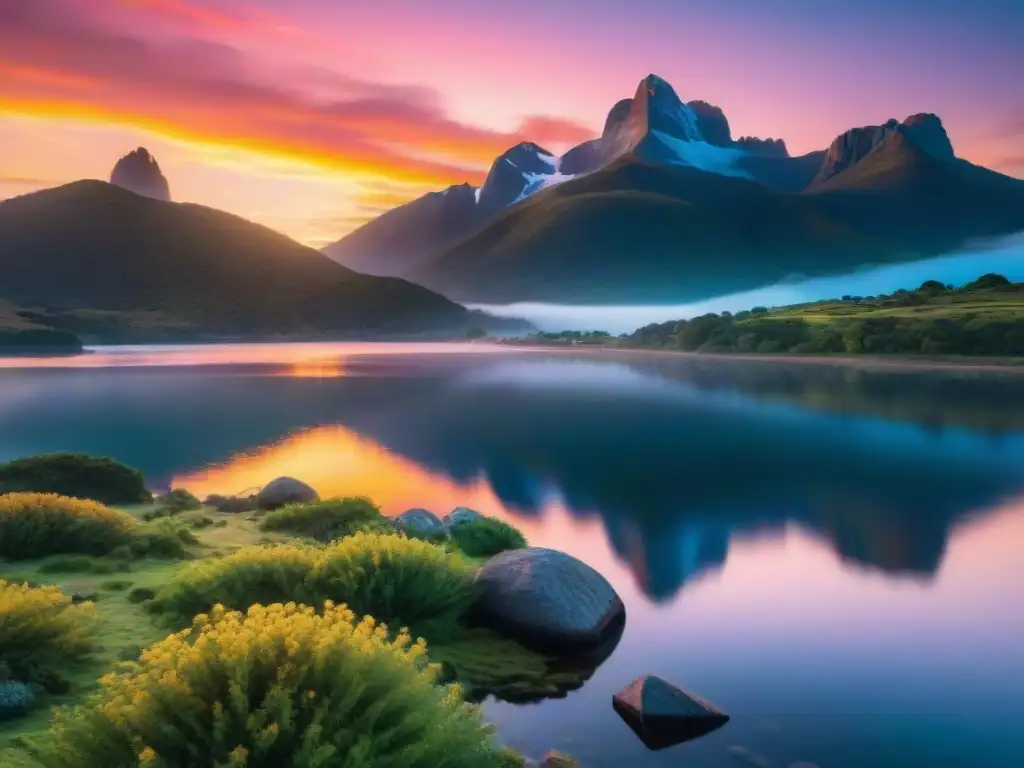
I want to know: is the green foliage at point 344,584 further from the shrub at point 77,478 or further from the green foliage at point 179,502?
the shrub at point 77,478

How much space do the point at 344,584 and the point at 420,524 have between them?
6640 mm

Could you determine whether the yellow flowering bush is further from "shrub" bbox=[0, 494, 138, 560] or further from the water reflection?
the water reflection

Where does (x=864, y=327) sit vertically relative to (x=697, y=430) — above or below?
above

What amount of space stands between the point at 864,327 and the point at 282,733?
108 metres

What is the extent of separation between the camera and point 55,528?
1499 cm

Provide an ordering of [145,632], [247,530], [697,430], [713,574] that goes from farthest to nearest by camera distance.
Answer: [697,430], [247,530], [713,574], [145,632]

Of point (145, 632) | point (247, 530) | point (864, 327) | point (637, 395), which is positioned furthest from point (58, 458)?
point (864, 327)

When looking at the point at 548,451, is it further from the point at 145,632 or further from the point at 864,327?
the point at 864,327

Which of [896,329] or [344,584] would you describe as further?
[896,329]

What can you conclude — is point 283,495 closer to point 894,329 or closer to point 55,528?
point 55,528

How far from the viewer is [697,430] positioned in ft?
137

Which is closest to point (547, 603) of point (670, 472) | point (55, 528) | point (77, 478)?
point (55, 528)

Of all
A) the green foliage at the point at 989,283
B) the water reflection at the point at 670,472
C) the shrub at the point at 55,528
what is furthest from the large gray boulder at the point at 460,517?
the green foliage at the point at 989,283

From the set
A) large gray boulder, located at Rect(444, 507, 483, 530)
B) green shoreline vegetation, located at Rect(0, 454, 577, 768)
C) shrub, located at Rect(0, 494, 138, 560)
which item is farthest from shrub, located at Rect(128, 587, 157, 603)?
large gray boulder, located at Rect(444, 507, 483, 530)
